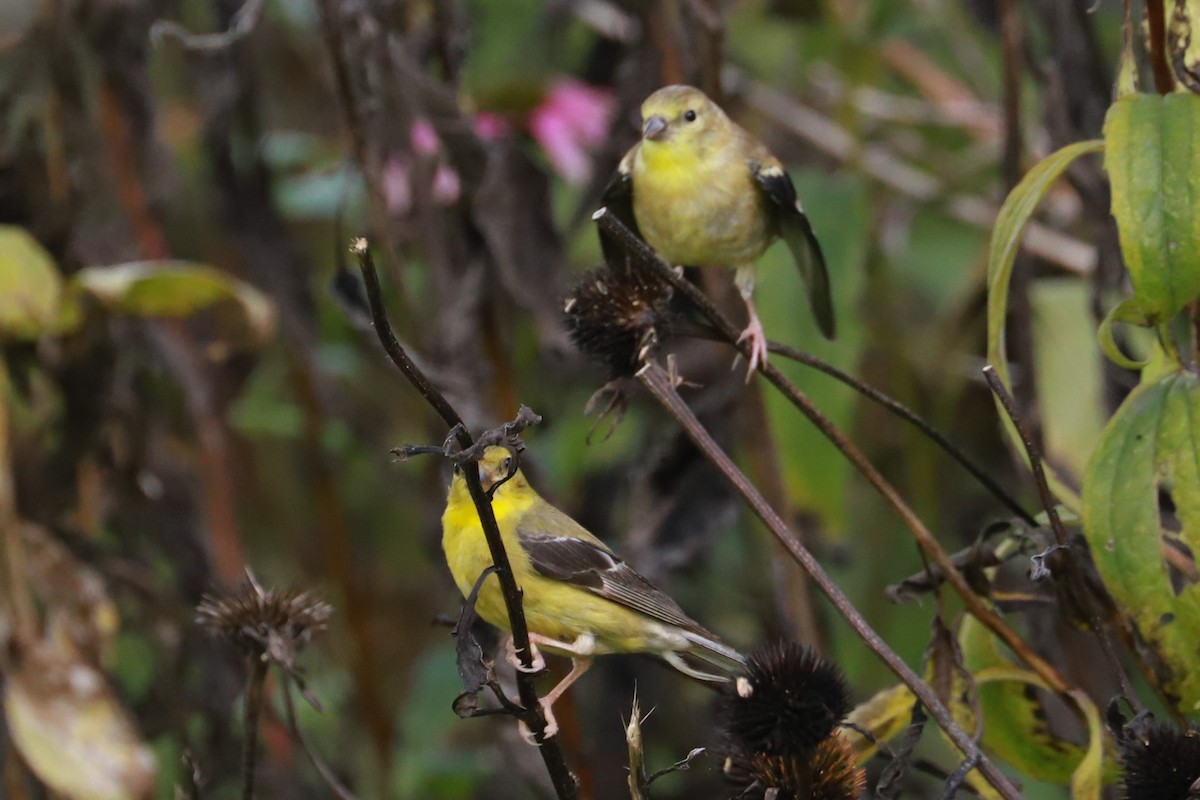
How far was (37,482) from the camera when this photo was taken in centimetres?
232

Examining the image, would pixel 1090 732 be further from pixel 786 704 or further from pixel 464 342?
pixel 464 342

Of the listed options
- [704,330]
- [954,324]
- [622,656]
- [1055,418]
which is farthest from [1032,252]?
[704,330]

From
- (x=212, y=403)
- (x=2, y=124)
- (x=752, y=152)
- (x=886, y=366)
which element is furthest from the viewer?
(x=886, y=366)

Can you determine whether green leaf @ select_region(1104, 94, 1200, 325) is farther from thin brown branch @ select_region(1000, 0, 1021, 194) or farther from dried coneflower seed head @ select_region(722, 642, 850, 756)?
thin brown branch @ select_region(1000, 0, 1021, 194)

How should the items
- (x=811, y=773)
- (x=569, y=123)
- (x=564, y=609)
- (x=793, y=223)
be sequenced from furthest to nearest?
(x=569, y=123), (x=793, y=223), (x=564, y=609), (x=811, y=773)

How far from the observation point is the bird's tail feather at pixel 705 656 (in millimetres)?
1461

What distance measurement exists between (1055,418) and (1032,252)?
0.57 metres

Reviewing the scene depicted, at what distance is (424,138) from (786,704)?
1.53 metres

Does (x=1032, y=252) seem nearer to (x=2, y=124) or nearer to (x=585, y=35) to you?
(x=585, y=35)

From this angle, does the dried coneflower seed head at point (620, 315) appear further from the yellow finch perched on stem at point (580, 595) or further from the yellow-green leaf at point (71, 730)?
the yellow-green leaf at point (71, 730)

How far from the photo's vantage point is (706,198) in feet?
5.83

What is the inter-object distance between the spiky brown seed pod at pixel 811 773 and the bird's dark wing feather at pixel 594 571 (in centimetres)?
37

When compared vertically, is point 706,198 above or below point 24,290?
above

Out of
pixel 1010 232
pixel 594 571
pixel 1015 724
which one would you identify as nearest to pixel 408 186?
pixel 594 571
